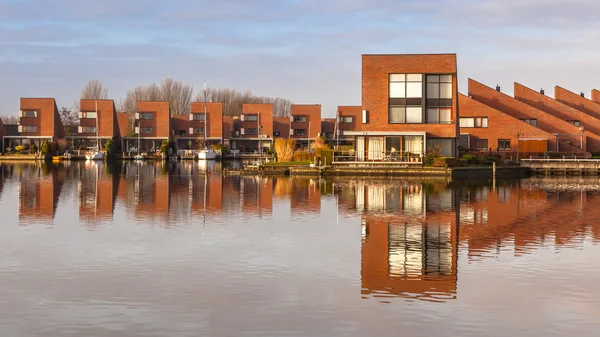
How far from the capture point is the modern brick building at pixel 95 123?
11888 cm

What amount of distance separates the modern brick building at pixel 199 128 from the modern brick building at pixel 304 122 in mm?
13527

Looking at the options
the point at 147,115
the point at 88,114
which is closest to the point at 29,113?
the point at 88,114

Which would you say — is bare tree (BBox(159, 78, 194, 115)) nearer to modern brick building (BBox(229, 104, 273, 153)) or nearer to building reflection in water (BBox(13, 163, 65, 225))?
modern brick building (BBox(229, 104, 273, 153))

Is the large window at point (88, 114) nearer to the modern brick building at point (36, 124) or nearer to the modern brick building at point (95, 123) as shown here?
the modern brick building at point (95, 123)

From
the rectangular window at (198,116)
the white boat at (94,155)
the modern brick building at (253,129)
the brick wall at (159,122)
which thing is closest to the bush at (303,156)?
the white boat at (94,155)

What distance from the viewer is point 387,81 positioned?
218 feet

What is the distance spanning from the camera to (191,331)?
1258 cm

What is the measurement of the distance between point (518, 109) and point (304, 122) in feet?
168

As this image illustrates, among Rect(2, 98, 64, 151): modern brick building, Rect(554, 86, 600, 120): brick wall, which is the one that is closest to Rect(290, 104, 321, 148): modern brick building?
Rect(2, 98, 64, 151): modern brick building

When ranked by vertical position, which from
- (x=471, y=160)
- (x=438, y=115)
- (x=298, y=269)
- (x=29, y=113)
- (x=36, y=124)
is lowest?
(x=298, y=269)

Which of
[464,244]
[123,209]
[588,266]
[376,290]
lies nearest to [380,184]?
[123,209]

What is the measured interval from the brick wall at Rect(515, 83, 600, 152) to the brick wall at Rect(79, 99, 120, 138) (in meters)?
59.7

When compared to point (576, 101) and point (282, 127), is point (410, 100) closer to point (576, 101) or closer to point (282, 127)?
point (576, 101)

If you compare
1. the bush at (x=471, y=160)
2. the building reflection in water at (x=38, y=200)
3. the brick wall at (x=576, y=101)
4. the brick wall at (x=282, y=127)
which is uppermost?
the brick wall at (x=576, y=101)
